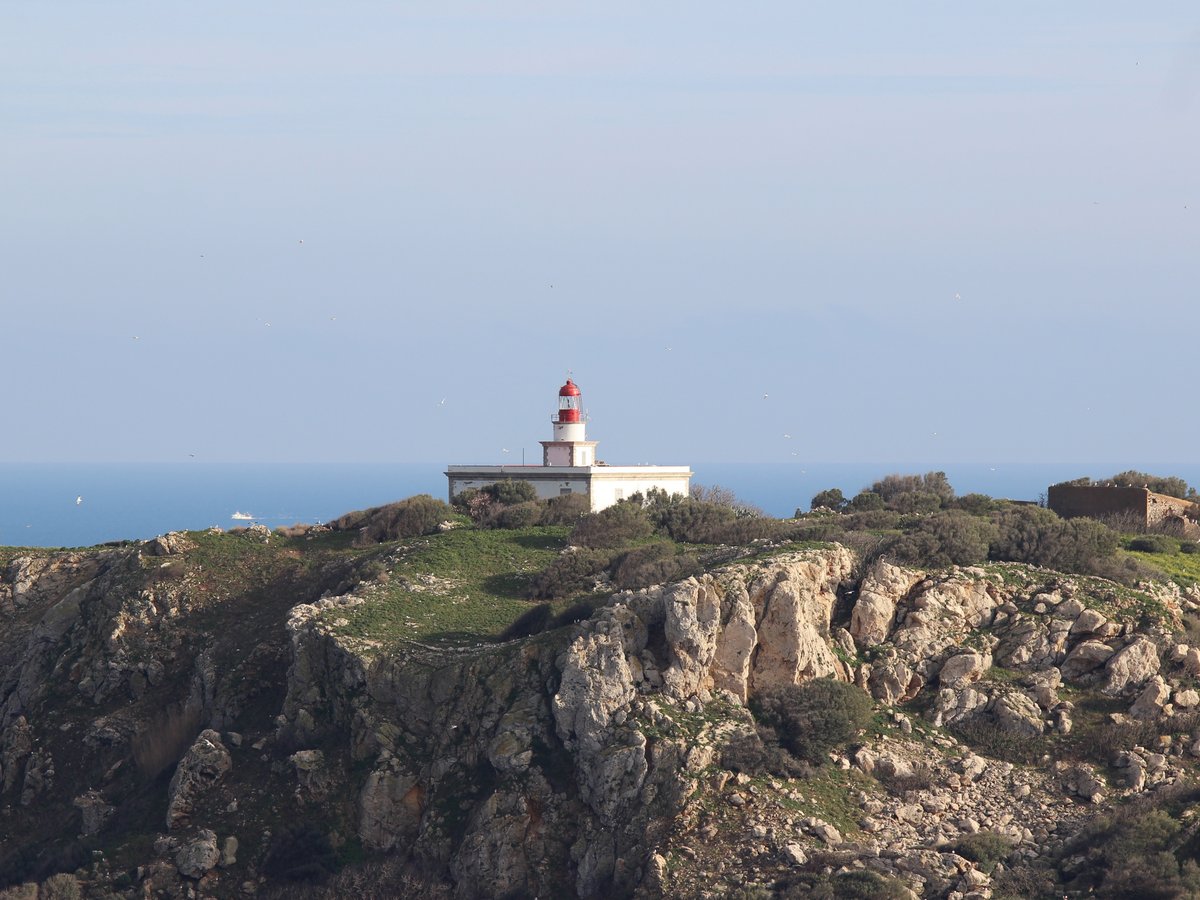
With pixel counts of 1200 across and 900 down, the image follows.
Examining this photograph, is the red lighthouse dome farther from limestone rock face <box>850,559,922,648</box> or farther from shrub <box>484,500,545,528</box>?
limestone rock face <box>850,559,922,648</box>

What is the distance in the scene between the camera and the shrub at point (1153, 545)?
3659cm

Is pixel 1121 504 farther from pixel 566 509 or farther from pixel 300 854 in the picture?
pixel 300 854

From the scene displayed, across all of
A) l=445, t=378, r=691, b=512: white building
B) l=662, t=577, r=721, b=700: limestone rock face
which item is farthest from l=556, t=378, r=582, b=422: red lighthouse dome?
→ l=662, t=577, r=721, b=700: limestone rock face

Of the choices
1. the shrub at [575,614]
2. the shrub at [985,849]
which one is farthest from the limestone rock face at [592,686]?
the shrub at [985,849]

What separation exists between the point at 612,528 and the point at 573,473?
9.62m

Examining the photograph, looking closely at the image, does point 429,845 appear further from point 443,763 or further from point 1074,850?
point 1074,850

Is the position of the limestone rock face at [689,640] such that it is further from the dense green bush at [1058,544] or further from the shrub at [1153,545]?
the shrub at [1153,545]

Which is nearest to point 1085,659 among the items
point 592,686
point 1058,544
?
point 1058,544

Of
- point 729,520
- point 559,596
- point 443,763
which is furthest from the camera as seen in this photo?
point 729,520

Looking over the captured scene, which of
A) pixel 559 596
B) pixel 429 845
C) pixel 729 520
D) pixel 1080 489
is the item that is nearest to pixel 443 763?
pixel 429 845

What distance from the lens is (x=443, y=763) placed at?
87.5 ft

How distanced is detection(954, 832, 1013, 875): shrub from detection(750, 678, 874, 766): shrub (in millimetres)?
3027

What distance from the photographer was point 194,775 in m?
28.4

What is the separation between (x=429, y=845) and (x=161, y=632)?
13.3 m
